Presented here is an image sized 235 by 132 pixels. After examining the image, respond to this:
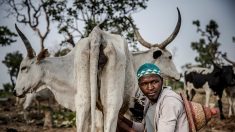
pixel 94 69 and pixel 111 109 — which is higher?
pixel 94 69

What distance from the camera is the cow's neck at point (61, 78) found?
4.78m

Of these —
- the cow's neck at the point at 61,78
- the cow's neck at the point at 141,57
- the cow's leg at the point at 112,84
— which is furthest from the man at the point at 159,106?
the cow's neck at the point at 141,57

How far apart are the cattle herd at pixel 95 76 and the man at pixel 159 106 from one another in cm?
56

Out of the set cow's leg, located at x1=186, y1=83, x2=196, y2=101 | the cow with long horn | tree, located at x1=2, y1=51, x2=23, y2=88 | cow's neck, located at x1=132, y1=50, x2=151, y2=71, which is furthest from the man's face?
tree, located at x1=2, y1=51, x2=23, y2=88

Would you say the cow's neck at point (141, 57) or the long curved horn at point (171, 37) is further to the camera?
the cow's neck at point (141, 57)

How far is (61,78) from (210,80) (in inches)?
391

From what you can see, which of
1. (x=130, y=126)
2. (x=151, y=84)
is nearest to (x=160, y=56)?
(x=130, y=126)

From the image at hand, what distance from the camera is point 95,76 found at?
339 centimetres

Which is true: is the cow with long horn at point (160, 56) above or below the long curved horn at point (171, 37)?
below

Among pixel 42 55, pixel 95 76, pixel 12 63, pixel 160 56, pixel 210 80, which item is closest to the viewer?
pixel 95 76

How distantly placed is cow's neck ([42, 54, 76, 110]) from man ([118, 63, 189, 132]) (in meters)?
1.91

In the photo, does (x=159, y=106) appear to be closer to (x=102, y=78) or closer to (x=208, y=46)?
(x=102, y=78)

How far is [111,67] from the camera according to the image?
3551 mm

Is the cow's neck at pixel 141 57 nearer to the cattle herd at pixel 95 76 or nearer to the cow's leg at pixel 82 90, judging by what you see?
the cattle herd at pixel 95 76
